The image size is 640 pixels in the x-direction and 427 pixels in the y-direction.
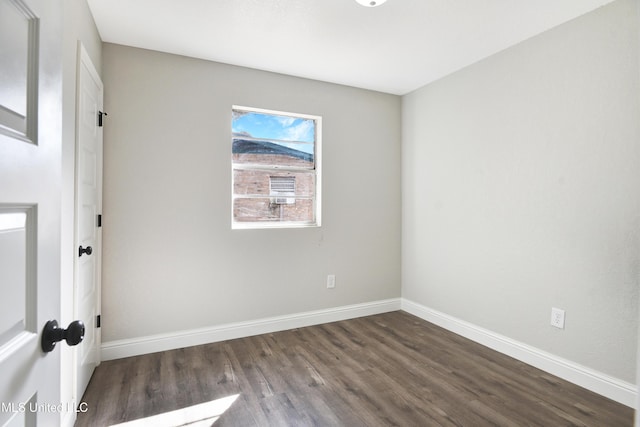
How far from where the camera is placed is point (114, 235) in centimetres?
266

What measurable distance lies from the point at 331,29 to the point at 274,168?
1.39m

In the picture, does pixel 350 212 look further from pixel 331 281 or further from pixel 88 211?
pixel 88 211

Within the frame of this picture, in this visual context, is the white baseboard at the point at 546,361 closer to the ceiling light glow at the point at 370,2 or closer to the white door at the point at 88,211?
the ceiling light glow at the point at 370,2

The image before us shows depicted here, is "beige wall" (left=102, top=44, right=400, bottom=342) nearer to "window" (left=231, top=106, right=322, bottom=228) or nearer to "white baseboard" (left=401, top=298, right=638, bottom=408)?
"window" (left=231, top=106, right=322, bottom=228)

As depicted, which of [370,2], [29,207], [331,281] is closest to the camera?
[29,207]

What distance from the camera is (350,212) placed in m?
3.64

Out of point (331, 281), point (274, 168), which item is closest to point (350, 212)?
point (331, 281)

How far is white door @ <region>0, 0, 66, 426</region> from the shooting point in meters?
0.57

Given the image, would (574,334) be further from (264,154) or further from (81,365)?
(81,365)

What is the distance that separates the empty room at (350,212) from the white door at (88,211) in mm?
28

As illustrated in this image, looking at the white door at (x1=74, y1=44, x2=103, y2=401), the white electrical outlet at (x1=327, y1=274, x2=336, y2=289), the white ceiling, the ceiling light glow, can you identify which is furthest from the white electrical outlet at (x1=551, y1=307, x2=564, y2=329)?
the white door at (x1=74, y1=44, x2=103, y2=401)

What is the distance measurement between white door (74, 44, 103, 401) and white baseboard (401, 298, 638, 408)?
9.89ft

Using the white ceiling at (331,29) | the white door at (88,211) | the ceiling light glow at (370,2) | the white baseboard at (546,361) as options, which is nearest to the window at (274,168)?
the white ceiling at (331,29)

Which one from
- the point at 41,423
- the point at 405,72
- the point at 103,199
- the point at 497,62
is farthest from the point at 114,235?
the point at 497,62
